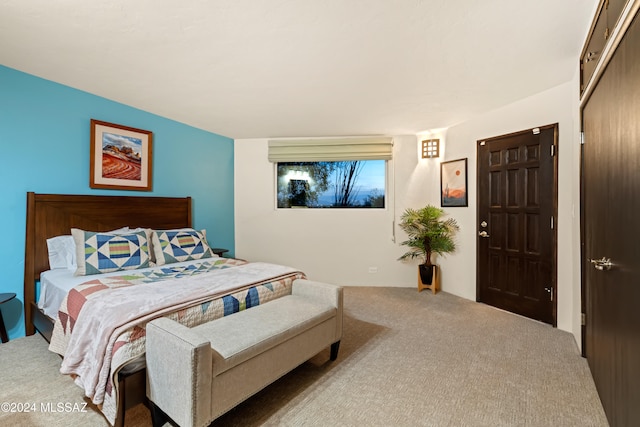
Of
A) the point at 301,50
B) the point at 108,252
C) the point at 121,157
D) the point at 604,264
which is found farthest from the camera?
the point at 121,157

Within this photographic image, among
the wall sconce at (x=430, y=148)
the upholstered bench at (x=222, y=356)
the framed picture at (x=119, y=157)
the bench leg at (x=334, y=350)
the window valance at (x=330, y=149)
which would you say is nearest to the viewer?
the upholstered bench at (x=222, y=356)

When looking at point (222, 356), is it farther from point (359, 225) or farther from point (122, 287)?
point (359, 225)

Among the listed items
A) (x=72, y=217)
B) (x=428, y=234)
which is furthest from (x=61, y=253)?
(x=428, y=234)

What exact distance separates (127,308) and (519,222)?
3608 millimetres

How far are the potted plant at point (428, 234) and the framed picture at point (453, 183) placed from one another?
201mm

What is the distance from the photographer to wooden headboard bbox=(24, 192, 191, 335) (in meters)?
2.54

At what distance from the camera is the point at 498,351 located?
92.4 inches

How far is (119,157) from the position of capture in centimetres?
317

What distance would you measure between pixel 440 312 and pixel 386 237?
139 centimetres

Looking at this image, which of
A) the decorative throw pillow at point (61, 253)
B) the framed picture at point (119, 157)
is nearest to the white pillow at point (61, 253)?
the decorative throw pillow at point (61, 253)

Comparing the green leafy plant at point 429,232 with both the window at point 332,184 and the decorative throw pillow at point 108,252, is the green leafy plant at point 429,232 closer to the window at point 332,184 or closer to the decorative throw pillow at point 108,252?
the window at point 332,184

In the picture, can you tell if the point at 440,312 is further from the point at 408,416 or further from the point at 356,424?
the point at 356,424

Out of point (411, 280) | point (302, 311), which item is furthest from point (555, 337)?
point (302, 311)

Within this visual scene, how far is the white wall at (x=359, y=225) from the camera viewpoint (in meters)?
3.75
